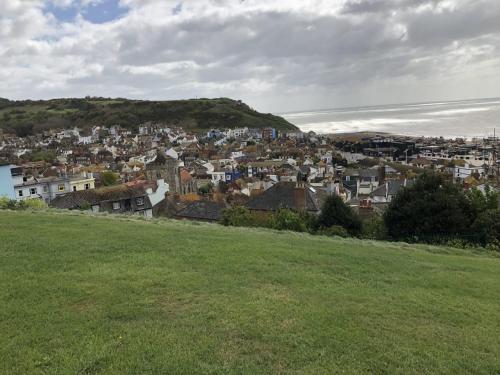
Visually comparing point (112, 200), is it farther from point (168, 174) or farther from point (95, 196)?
point (168, 174)

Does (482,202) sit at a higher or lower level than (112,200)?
higher

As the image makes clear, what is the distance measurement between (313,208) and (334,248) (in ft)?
75.8

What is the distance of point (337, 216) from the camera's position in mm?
28297

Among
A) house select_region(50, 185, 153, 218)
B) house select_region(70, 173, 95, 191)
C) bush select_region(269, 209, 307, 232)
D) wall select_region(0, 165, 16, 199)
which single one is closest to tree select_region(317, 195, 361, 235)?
bush select_region(269, 209, 307, 232)

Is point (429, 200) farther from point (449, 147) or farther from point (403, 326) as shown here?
point (449, 147)

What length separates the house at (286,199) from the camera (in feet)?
127

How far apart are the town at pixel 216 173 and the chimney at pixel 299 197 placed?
0.09m

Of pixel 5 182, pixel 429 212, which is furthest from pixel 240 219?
pixel 5 182

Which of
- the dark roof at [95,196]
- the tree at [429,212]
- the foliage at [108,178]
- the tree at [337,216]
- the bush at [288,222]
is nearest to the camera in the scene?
the tree at [429,212]

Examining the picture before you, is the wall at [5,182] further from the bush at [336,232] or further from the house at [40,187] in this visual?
the bush at [336,232]

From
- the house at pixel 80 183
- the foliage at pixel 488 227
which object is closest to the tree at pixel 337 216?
the foliage at pixel 488 227

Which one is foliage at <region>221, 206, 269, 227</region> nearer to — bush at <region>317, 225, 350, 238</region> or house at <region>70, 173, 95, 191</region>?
bush at <region>317, 225, 350, 238</region>

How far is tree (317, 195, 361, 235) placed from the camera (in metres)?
28.3

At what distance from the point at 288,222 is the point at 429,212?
27.7ft
